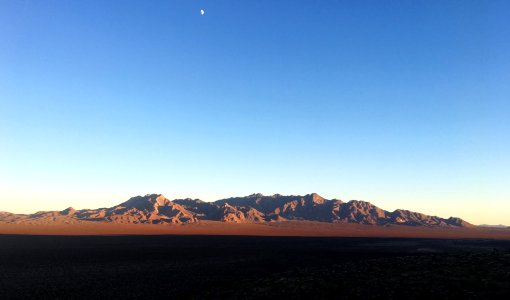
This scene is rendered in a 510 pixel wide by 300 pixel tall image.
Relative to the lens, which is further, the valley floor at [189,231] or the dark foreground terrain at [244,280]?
the valley floor at [189,231]

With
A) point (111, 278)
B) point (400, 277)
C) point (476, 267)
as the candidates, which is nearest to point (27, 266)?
point (111, 278)

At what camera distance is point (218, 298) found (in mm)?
25688

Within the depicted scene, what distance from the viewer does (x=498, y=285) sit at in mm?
24859

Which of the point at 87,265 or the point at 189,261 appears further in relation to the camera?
the point at 189,261

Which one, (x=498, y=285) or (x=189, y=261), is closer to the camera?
(x=498, y=285)

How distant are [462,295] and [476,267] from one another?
11629 mm

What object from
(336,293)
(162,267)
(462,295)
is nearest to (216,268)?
(162,267)

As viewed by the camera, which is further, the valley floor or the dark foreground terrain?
the valley floor

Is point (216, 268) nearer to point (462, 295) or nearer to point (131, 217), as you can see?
point (462, 295)

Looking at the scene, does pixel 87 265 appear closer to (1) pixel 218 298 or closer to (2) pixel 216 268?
(2) pixel 216 268

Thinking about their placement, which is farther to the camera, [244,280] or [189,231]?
[189,231]

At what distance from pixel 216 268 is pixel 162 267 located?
21.2 ft

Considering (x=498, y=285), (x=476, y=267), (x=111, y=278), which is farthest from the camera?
(x=111, y=278)

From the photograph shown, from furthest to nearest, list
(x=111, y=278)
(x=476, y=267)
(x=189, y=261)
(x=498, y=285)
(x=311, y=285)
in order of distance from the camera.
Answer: (x=189, y=261), (x=111, y=278), (x=476, y=267), (x=311, y=285), (x=498, y=285)
